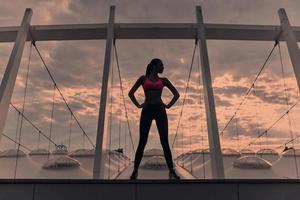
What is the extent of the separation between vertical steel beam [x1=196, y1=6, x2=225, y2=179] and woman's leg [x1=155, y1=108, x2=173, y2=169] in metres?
1.39

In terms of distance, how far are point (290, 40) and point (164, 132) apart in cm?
464

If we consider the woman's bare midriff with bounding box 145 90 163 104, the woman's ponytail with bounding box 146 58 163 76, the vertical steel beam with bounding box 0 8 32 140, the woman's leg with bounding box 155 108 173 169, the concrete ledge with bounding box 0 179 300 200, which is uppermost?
the vertical steel beam with bounding box 0 8 32 140

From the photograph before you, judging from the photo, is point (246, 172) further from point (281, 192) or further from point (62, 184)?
point (62, 184)

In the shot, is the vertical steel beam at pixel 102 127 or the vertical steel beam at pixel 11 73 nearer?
the vertical steel beam at pixel 102 127

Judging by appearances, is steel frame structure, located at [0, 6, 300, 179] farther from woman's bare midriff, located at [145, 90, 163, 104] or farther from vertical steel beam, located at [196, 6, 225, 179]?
woman's bare midriff, located at [145, 90, 163, 104]

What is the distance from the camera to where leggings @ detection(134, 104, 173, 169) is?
5.69 meters

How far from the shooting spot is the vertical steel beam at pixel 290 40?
8.03m

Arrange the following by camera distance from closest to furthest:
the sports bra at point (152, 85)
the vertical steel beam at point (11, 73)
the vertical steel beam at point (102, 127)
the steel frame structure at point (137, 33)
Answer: the sports bra at point (152, 85) → the vertical steel beam at point (102, 127) → the vertical steel beam at point (11, 73) → the steel frame structure at point (137, 33)

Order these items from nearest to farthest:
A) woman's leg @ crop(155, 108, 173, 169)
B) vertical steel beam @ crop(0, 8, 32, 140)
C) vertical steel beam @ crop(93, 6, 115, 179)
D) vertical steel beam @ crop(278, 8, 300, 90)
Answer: woman's leg @ crop(155, 108, 173, 169) < vertical steel beam @ crop(93, 6, 115, 179) < vertical steel beam @ crop(0, 8, 32, 140) < vertical steel beam @ crop(278, 8, 300, 90)

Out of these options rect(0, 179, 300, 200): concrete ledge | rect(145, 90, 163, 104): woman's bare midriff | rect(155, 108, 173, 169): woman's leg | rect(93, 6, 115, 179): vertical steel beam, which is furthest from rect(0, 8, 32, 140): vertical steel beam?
rect(155, 108, 173, 169): woman's leg

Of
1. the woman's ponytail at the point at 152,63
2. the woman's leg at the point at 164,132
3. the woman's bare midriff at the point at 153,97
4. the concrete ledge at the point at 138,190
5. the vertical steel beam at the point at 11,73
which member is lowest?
the concrete ledge at the point at 138,190

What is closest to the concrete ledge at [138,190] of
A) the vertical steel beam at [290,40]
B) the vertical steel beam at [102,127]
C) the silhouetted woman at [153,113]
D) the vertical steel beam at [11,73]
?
the silhouetted woman at [153,113]

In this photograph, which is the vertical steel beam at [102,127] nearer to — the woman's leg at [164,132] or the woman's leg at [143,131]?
the woman's leg at [143,131]

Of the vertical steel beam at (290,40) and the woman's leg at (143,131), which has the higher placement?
the vertical steel beam at (290,40)
